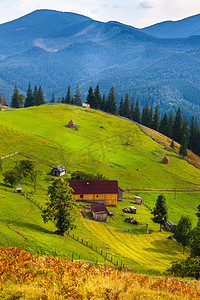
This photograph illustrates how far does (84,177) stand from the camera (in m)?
85.2

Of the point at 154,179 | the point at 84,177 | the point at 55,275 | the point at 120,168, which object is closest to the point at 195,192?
the point at 154,179

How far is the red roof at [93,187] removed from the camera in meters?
78.0

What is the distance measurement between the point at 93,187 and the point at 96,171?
19274mm

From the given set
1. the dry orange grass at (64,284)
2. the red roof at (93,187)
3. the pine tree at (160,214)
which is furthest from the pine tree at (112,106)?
the dry orange grass at (64,284)

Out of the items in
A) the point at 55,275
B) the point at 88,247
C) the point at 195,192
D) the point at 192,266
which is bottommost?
the point at 195,192

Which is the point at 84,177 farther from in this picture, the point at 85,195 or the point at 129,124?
the point at 129,124

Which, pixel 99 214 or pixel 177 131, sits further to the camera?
pixel 177 131

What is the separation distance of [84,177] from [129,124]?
301 ft

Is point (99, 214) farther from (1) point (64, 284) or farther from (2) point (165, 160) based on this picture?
(2) point (165, 160)

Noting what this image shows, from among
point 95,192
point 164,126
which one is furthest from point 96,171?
Answer: point 164,126

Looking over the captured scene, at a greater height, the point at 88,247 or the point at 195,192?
the point at 88,247

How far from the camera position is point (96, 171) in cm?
9812

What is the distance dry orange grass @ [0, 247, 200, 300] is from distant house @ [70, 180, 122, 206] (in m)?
58.0

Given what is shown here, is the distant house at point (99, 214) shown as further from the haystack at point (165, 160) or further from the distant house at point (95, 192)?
the haystack at point (165, 160)
